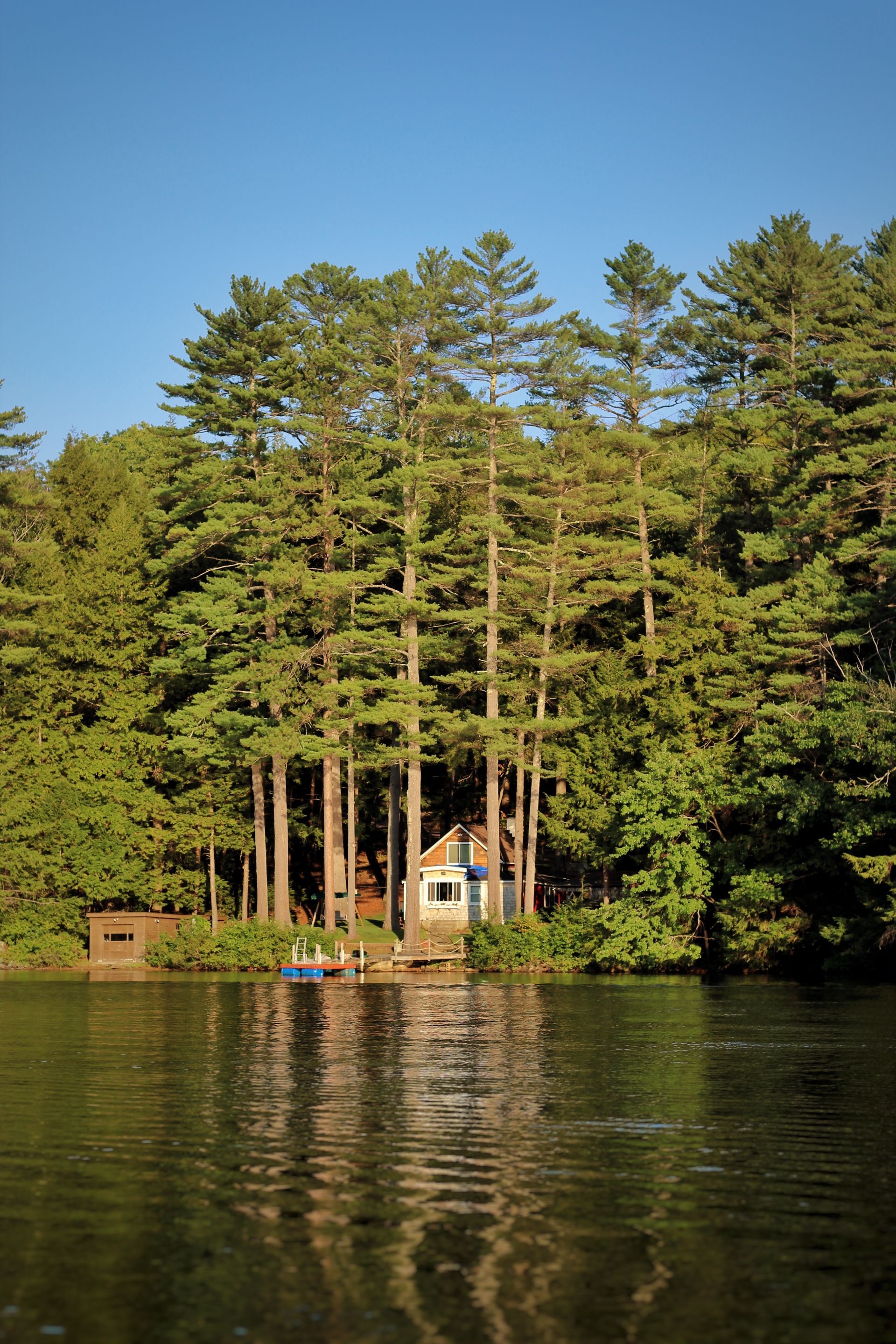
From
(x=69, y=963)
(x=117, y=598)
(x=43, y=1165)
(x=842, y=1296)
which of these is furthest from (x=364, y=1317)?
(x=117, y=598)

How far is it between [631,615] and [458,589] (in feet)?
25.7

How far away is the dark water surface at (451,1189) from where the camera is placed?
901cm

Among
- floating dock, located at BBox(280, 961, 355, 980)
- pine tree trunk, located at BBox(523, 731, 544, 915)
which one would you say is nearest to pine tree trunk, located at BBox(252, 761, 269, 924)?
floating dock, located at BBox(280, 961, 355, 980)

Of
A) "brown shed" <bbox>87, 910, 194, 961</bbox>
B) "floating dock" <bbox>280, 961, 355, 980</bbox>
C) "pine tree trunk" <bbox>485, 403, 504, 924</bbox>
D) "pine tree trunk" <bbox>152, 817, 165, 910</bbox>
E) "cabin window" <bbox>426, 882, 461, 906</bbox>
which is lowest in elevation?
"floating dock" <bbox>280, 961, 355, 980</bbox>

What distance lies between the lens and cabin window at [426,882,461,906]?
68.1m

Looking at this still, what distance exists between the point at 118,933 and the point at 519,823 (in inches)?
690

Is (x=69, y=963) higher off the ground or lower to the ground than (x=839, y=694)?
lower

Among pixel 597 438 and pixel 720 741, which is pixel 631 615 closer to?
pixel 597 438

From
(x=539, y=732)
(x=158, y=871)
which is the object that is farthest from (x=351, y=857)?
(x=539, y=732)

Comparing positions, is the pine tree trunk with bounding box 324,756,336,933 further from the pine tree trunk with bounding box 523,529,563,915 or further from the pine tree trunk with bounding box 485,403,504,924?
the pine tree trunk with bounding box 523,529,563,915

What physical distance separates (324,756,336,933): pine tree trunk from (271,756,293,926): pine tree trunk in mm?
1643

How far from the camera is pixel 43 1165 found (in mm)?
13656

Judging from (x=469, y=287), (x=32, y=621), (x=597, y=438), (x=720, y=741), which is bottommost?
(x=720, y=741)

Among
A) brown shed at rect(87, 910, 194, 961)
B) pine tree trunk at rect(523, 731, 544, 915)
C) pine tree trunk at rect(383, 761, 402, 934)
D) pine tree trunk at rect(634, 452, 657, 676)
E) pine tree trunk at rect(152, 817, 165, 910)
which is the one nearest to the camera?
pine tree trunk at rect(634, 452, 657, 676)
